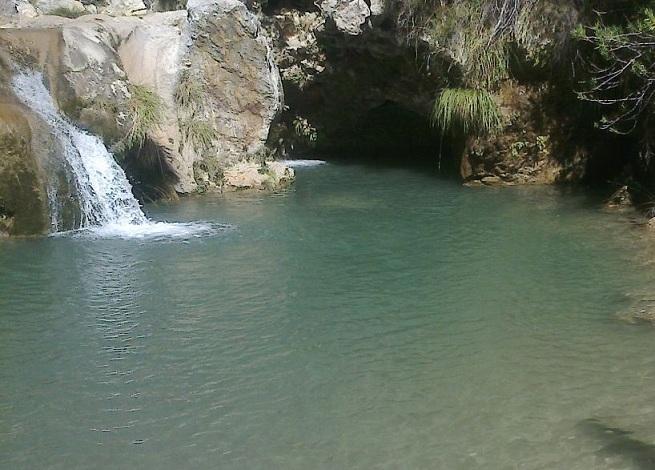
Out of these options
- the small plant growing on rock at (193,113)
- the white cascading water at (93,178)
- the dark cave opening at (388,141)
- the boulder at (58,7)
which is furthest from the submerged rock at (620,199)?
the boulder at (58,7)

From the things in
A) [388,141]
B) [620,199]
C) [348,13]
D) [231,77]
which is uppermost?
[348,13]

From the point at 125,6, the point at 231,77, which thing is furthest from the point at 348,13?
the point at 125,6

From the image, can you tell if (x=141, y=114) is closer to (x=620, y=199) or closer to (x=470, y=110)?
(x=470, y=110)

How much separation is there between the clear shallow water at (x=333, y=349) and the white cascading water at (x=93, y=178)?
2.69ft

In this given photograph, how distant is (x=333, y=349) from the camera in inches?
252

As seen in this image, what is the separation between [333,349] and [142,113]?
7501mm

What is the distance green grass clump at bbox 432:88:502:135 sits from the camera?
13.2m

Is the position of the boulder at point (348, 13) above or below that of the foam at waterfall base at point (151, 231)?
above

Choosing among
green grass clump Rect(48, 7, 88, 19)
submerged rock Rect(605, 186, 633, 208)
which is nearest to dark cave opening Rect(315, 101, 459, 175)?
submerged rock Rect(605, 186, 633, 208)

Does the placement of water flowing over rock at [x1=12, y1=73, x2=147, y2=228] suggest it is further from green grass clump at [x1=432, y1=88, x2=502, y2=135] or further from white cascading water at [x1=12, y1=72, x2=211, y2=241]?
green grass clump at [x1=432, y1=88, x2=502, y2=135]

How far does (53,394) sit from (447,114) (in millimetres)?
9076

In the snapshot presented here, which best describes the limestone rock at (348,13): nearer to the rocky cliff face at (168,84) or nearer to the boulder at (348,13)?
the boulder at (348,13)

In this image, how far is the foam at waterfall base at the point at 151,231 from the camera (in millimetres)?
10441

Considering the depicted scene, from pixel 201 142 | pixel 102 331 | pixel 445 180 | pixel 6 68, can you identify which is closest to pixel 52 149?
pixel 6 68
